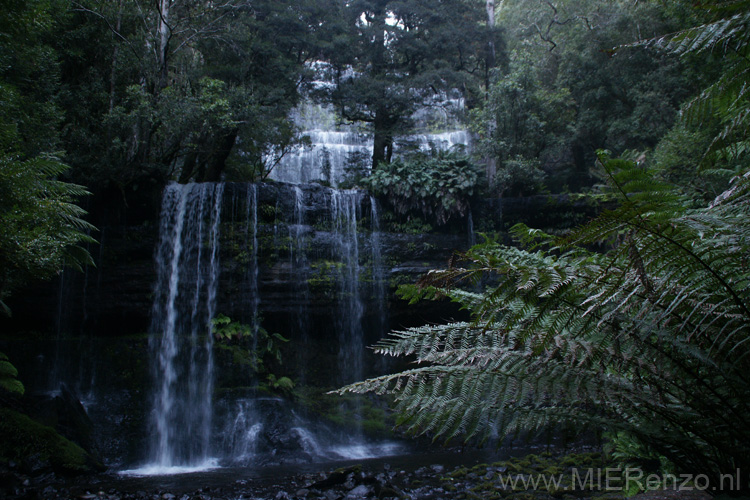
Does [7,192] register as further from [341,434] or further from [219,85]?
[341,434]

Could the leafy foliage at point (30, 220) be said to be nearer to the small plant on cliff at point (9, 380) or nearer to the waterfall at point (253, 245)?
the small plant on cliff at point (9, 380)

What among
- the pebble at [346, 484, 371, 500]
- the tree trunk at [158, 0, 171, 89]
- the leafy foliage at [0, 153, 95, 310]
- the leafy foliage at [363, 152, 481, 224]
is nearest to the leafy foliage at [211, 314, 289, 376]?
the leafy foliage at [0, 153, 95, 310]

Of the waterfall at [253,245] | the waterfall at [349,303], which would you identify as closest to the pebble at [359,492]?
the waterfall at [349,303]

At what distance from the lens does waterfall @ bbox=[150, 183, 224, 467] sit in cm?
898

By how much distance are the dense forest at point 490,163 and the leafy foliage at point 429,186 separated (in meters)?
0.06

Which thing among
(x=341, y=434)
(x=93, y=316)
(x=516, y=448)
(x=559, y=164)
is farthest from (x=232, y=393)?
(x=559, y=164)

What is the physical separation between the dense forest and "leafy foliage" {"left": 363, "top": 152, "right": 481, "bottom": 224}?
6 centimetres

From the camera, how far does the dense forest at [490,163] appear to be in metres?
1.69

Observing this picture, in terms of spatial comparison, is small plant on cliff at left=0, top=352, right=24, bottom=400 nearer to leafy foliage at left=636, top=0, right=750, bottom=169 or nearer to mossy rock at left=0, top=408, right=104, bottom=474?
mossy rock at left=0, top=408, right=104, bottom=474

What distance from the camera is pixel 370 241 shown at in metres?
11.6

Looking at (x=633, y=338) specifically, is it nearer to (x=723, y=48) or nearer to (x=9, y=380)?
(x=723, y=48)

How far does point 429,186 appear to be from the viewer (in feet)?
38.4

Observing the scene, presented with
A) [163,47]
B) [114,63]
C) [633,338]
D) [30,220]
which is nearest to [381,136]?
[163,47]

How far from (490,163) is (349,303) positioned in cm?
690
